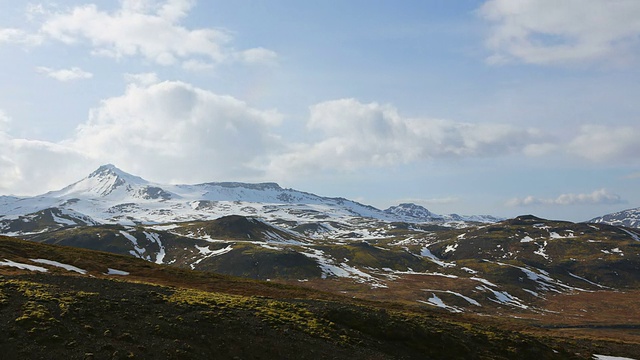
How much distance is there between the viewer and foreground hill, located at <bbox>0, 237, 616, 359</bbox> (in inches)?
1230

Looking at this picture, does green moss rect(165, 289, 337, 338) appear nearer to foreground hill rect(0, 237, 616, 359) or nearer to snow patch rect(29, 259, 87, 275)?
foreground hill rect(0, 237, 616, 359)

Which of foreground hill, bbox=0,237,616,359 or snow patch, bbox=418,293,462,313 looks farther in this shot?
snow patch, bbox=418,293,462,313

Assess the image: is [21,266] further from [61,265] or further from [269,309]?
[269,309]

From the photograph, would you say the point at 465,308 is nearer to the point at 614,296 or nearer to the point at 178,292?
the point at 614,296

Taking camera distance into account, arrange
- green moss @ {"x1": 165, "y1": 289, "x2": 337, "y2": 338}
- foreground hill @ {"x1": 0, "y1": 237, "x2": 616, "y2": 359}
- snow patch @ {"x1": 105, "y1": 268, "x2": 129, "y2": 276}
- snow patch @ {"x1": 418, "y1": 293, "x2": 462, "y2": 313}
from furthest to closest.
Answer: snow patch @ {"x1": 418, "y1": 293, "x2": 462, "y2": 313}, snow patch @ {"x1": 105, "y1": 268, "x2": 129, "y2": 276}, green moss @ {"x1": 165, "y1": 289, "x2": 337, "y2": 338}, foreground hill @ {"x1": 0, "y1": 237, "x2": 616, "y2": 359}

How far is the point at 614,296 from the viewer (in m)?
195

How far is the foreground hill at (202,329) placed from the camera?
3123 centimetres

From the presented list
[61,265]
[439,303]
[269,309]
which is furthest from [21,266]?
[439,303]

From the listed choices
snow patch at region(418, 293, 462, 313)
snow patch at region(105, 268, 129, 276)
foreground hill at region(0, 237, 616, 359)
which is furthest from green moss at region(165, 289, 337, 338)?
snow patch at region(418, 293, 462, 313)

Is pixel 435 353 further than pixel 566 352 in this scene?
No

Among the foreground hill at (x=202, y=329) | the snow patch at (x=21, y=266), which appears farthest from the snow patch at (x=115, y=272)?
the foreground hill at (x=202, y=329)

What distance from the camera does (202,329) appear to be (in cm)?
3750

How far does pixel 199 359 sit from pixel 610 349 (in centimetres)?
6146

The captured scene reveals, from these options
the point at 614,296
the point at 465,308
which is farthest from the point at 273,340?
the point at 614,296
